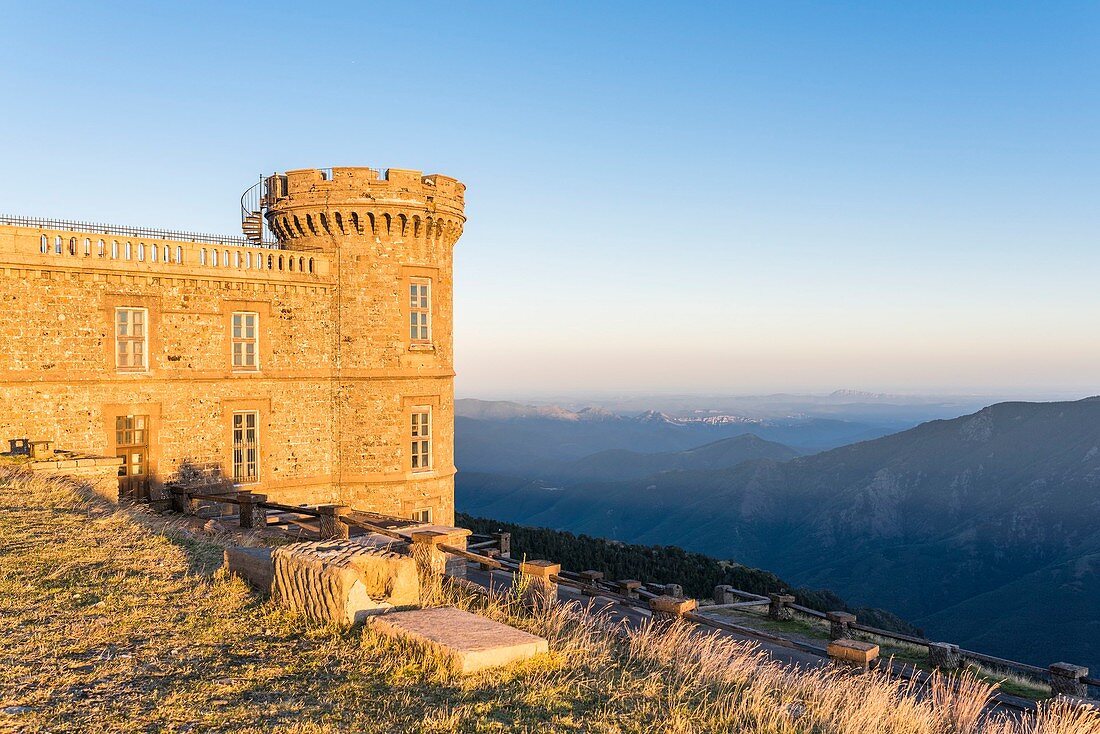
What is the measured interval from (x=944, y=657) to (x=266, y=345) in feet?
65.5

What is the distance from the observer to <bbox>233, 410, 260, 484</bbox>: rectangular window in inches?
928

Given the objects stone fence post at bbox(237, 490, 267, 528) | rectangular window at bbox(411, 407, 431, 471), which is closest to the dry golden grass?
stone fence post at bbox(237, 490, 267, 528)

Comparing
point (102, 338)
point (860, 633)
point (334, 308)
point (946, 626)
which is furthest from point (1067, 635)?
point (102, 338)

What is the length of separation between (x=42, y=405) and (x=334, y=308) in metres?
8.54

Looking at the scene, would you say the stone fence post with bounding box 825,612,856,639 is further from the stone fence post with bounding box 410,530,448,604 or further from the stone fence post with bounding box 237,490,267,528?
the stone fence post with bounding box 237,490,267,528

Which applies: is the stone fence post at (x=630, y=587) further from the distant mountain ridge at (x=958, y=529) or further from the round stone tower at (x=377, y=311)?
the distant mountain ridge at (x=958, y=529)

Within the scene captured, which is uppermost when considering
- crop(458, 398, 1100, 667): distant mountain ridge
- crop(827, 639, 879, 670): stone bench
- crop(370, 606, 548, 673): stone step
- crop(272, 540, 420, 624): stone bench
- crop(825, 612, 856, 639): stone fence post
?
crop(272, 540, 420, 624): stone bench

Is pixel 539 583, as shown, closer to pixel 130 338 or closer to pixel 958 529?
pixel 130 338

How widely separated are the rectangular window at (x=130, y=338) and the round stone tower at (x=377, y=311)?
15.8 ft

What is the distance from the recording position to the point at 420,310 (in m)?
26.2

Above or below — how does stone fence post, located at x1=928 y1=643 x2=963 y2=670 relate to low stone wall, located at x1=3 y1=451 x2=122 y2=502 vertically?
below

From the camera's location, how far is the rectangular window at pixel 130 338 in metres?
21.4

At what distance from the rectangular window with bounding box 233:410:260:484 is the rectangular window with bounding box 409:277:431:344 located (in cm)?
576

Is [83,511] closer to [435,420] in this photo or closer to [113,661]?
[113,661]
